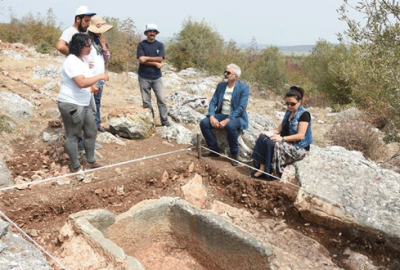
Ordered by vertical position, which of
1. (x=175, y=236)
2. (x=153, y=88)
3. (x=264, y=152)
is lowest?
(x=175, y=236)

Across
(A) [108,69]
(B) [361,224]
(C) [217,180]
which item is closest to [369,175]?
(B) [361,224]

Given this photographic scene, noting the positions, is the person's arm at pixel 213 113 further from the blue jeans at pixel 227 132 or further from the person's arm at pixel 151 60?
the person's arm at pixel 151 60

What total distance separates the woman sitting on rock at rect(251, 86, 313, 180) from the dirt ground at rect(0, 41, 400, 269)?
1.10ft

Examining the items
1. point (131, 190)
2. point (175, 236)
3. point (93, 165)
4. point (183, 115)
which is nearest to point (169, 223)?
point (175, 236)

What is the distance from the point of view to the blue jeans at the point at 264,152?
5.13m

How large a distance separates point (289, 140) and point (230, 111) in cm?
119

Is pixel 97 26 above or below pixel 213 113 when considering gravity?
above

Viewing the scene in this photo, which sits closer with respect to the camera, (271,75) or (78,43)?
(78,43)

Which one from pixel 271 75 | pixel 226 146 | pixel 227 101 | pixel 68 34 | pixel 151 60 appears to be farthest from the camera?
pixel 271 75

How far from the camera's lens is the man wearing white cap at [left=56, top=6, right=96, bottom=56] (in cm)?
467

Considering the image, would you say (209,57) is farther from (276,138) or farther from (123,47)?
(276,138)

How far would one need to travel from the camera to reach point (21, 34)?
17203 millimetres

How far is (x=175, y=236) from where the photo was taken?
490cm

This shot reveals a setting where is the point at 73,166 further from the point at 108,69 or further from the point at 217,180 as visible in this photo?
the point at 108,69
